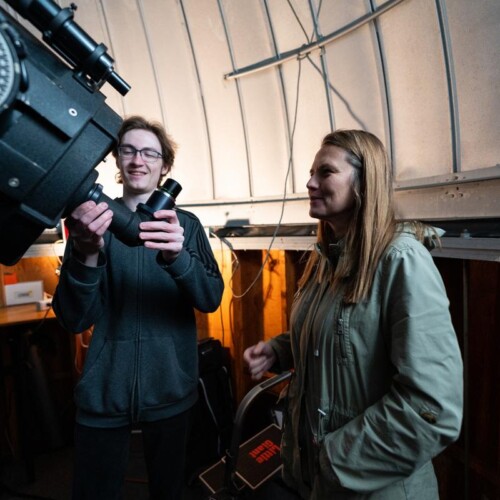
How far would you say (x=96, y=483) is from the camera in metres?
1.11

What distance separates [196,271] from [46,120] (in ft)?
2.09

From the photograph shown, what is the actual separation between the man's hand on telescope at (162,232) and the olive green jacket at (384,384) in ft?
1.53

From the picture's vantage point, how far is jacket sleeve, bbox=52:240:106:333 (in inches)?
37.5

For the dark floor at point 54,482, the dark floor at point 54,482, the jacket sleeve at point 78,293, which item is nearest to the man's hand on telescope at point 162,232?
the jacket sleeve at point 78,293

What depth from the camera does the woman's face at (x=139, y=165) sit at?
121 cm

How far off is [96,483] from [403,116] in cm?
196

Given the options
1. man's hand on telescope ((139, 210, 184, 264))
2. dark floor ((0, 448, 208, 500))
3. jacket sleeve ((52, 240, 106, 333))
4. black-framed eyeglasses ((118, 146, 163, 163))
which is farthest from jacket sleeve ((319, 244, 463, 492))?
dark floor ((0, 448, 208, 500))

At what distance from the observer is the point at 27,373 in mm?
2398

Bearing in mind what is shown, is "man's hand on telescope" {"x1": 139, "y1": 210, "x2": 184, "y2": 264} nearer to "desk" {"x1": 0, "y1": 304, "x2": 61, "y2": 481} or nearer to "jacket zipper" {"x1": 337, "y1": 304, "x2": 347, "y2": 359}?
"jacket zipper" {"x1": 337, "y1": 304, "x2": 347, "y2": 359}

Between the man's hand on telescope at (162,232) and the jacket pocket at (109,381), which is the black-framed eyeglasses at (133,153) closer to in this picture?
the man's hand on telescope at (162,232)

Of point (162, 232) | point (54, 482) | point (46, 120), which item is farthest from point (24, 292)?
point (46, 120)

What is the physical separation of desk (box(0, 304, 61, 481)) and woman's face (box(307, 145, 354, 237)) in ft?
6.85

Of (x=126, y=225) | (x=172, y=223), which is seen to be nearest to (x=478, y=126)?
(x=172, y=223)

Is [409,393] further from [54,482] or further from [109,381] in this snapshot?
[54,482]
